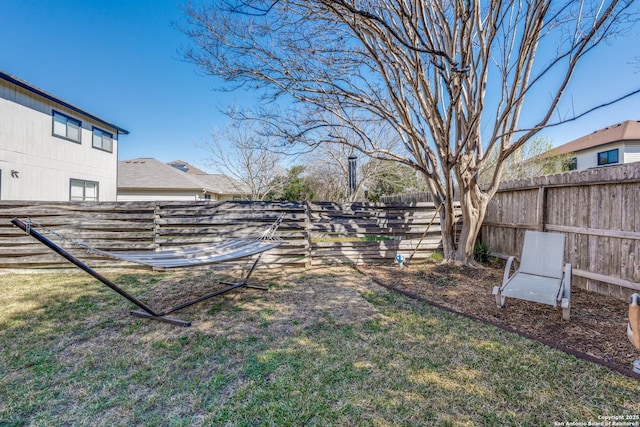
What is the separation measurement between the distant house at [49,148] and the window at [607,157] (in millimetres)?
25106

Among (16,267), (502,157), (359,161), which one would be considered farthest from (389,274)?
(359,161)

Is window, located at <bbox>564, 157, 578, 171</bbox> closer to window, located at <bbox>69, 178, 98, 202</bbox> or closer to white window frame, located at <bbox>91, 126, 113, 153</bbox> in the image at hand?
window, located at <bbox>69, 178, 98, 202</bbox>

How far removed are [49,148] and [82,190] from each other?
2018mm

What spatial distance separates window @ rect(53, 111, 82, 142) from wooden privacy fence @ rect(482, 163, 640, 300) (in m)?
13.8

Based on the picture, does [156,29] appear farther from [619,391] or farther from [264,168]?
[619,391]

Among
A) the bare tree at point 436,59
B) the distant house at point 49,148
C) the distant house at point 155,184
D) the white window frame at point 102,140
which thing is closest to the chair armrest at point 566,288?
the bare tree at point 436,59

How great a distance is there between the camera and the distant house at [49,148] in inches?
332

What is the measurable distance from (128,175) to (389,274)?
16.7 meters

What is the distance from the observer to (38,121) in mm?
9281

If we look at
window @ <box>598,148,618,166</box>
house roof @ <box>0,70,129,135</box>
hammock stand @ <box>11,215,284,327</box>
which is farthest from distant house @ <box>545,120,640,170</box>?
house roof @ <box>0,70,129,135</box>

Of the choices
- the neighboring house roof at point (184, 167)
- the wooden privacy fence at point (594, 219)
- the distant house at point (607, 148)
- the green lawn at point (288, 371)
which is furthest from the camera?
the neighboring house roof at point (184, 167)

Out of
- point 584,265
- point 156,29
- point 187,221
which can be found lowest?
point 584,265

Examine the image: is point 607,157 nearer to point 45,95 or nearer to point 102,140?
point 102,140

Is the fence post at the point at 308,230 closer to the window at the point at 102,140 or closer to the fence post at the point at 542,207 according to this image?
the fence post at the point at 542,207
